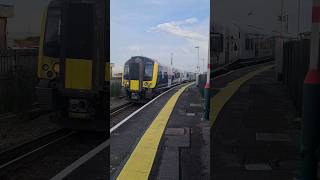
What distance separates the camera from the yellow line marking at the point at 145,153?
593 cm

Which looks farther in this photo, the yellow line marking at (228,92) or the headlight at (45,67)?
the yellow line marking at (228,92)

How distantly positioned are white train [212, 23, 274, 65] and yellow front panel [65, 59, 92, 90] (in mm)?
1765

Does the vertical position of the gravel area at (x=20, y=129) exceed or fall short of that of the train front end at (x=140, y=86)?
it falls short

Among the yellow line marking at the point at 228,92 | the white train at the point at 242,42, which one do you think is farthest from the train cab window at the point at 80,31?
the yellow line marking at the point at 228,92

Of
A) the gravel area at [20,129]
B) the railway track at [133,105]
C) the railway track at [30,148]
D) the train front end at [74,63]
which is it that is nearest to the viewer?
the train front end at [74,63]

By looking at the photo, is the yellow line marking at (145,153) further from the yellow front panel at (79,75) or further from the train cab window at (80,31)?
the train cab window at (80,31)

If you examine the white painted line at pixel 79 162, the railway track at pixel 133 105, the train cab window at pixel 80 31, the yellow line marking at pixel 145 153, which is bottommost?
the white painted line at pixel 79 162

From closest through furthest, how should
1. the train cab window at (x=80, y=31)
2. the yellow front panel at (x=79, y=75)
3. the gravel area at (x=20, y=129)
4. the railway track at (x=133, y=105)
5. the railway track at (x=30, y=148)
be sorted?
the train cab window at (x=80, y=31)
the yellow front panel at (x=79, y=75)
the railway track at (x=30, y=148)
the railway track at (x=133, y=105)
the gravel area at (x=20, y=129)

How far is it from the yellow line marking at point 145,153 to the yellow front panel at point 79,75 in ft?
3.89

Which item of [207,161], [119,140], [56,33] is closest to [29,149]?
[119,140]

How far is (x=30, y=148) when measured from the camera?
864 centimetres

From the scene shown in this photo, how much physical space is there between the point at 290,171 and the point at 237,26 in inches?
95.4

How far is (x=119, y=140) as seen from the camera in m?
A: 8.14

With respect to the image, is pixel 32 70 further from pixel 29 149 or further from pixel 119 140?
pixel 119 140
